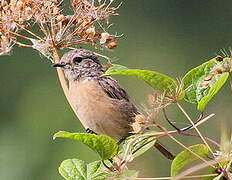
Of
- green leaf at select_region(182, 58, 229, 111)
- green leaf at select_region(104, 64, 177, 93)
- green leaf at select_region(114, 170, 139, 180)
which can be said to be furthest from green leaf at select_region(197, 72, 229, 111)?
green leaf at select_region(114, 170, 139, 180)

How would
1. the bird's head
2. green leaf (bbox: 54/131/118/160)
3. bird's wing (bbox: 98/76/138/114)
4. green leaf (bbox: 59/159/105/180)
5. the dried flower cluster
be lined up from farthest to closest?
bird's wing (bbox: 98/76/138/114) → the bird's head → the dried flower cluster → green leaf (bbox: 59/159/105/180) → green leaf (bbox: 54/131/118/160)

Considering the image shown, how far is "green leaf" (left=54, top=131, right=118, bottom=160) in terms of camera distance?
254 centimetres

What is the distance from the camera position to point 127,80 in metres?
9.85

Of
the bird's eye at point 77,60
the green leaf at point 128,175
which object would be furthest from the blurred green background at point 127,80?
the bird's eye at point 77,60

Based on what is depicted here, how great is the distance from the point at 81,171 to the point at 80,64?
2.09 metres

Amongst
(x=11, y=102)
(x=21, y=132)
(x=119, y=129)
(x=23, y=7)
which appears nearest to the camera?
(x=23, y=7)

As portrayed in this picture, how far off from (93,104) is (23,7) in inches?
70.5

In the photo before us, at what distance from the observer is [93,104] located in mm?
4828

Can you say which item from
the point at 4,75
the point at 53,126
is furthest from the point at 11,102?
the point at 53,126

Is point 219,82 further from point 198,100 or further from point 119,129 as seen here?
point 119,129

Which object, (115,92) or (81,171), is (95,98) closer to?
(115,92)

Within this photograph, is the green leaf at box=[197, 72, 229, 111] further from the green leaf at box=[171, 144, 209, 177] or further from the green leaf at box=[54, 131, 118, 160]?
the green leaf at box=[54, 131, 118, 160]

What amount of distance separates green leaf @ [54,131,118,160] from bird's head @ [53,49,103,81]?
2.03m

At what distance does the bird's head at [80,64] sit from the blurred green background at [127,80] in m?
0.38
